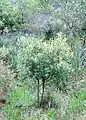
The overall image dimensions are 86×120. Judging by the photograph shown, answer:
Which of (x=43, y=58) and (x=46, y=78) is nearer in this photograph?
(x=43, y=58)

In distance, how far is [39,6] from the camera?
66.5 feet

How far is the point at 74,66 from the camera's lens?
14.3 m

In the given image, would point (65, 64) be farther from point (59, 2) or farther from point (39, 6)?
point (39, 6)

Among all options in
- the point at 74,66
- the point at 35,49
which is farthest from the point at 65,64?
the point at 74,66

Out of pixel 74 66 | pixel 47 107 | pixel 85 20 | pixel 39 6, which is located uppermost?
pixel 39 6

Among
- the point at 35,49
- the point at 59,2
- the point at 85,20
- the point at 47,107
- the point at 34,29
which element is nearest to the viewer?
the point at 35,49

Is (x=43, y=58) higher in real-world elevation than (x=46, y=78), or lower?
higher

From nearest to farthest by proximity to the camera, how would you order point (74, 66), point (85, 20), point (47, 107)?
point (47, 107) → point (74, 66) → point (85, 20)

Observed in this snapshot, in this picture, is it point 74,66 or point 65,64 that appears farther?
point 74,66

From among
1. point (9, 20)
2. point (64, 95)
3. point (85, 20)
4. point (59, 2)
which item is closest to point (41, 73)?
point (64, 95)

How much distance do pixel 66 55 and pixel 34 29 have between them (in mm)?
13330

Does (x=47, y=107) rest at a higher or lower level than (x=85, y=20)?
lower

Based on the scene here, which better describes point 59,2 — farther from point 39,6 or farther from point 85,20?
point 39,6

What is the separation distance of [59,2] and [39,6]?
10.5 ft
